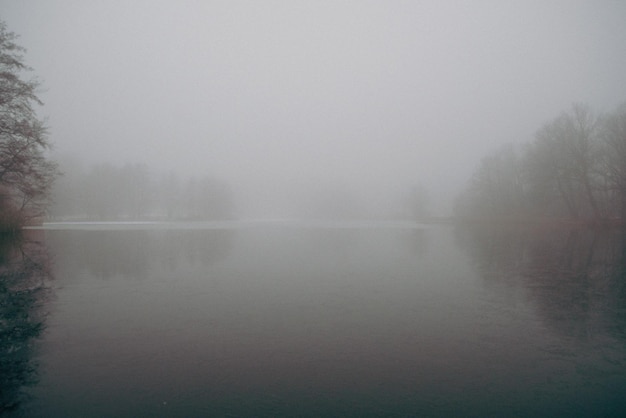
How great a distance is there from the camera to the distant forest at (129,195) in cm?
7432

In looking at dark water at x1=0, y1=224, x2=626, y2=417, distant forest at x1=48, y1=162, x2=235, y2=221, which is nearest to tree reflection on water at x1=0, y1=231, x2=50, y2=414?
dark water at x1=0, y1=224, x2=626, y2=417

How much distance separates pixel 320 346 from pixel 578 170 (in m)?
50.9

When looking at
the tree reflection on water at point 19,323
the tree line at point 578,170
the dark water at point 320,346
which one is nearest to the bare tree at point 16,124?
the tree reflection on water at point 19,323

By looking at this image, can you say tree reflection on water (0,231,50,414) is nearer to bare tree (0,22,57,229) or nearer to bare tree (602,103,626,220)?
bare tree (0,22,57,229)

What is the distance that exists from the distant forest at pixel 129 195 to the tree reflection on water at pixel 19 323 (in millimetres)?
55557

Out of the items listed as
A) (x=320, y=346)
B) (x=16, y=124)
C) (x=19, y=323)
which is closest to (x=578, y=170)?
(x=320, y=346)

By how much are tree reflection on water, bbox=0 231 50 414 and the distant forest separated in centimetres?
5556

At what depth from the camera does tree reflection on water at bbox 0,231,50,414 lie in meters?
4.50

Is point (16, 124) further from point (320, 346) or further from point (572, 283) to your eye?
point (572, 283)

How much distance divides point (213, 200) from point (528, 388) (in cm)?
10241

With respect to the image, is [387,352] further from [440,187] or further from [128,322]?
[440,187]

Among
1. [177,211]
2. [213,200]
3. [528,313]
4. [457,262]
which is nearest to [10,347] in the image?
[528,313]

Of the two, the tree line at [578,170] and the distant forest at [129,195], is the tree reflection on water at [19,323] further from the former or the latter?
the distant forest at [129,195]

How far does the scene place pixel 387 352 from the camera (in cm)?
574
